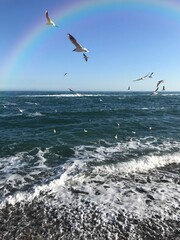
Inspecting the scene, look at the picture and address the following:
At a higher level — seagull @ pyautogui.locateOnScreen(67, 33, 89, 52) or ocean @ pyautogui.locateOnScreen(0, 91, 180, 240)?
seagull @ pyautogui.locateOnScreen(67, 33, 89, 52)

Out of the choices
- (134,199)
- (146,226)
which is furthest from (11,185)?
(146,226)

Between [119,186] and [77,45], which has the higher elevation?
[77,45]

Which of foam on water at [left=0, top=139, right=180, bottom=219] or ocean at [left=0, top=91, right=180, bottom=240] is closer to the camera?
ocean at [left=0, top=91, right=180, bottom=240]

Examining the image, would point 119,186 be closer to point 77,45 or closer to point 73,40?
point 77,45

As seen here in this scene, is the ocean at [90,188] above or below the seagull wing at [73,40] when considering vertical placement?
below

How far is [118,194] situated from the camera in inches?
464

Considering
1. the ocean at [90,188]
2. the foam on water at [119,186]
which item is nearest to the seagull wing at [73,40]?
the ocean at [90,188]

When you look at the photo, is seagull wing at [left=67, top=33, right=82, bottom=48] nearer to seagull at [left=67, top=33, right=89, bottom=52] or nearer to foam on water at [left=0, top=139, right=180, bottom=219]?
seagull at [left=67, top=33, right=89, bottom=52]

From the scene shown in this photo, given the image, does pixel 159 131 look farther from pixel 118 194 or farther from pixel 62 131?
pixel 118 194

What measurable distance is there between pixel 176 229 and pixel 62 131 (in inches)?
749

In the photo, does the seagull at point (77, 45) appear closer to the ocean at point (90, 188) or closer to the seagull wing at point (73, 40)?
the seagull wing at point (73, 40)

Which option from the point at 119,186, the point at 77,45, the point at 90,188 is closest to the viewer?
the point at 77,45

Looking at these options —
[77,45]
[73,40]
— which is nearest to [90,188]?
[77,45]

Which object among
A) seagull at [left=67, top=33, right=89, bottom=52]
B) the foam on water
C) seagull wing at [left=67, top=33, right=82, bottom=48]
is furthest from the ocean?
seagull wing at [left=67, top=33, right=82, bottom=48]
